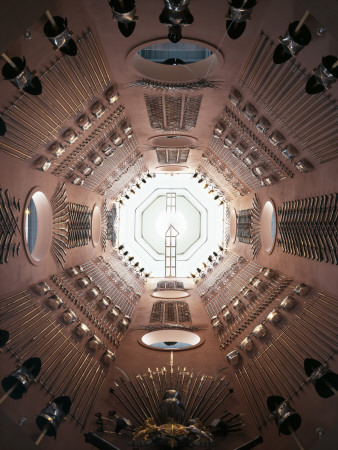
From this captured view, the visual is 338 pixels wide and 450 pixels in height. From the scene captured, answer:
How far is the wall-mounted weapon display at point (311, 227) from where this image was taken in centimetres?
597

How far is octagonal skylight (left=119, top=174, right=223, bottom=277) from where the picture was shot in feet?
68.5

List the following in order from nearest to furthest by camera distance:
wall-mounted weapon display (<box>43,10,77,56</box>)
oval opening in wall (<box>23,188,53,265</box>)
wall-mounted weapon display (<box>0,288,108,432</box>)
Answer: wall-mounted weapon display (<box>43,10,77,56</box>) → wall-mounted weapon display (<box>0,288,108,432</box>) → oval opening in wall (<box>23,188,53,265</box>)

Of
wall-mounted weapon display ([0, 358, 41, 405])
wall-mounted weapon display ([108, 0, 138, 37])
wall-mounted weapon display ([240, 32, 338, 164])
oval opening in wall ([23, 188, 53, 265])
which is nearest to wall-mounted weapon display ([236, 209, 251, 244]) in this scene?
wall-mounted weapon display ([240, 32, 338, 164])

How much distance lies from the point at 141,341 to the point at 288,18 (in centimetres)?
664

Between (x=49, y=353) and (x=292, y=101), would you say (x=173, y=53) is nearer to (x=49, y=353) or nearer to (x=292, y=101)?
(x=292, y=101)

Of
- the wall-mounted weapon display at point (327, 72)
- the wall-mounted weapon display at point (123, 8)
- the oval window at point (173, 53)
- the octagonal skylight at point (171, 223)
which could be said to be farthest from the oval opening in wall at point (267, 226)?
the octagonal skylight at point (171, 223)

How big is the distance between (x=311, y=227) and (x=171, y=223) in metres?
15.2

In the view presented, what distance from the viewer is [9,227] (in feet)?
19.7

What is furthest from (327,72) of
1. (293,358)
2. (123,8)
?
(293,358)

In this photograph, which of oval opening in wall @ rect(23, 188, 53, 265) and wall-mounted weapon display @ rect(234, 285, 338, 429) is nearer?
wall-mounted weapon display @ rect(234, 285, 338, 429)

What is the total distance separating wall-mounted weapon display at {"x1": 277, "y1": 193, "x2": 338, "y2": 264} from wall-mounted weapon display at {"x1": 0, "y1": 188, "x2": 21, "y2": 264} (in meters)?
4.84

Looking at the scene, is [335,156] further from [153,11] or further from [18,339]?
[18,339]

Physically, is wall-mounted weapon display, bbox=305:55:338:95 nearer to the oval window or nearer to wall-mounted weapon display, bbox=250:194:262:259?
the oval window

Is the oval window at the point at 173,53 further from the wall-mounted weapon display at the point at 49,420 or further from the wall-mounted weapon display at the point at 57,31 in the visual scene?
the wall-mounted weapon display at the point at 49,420
